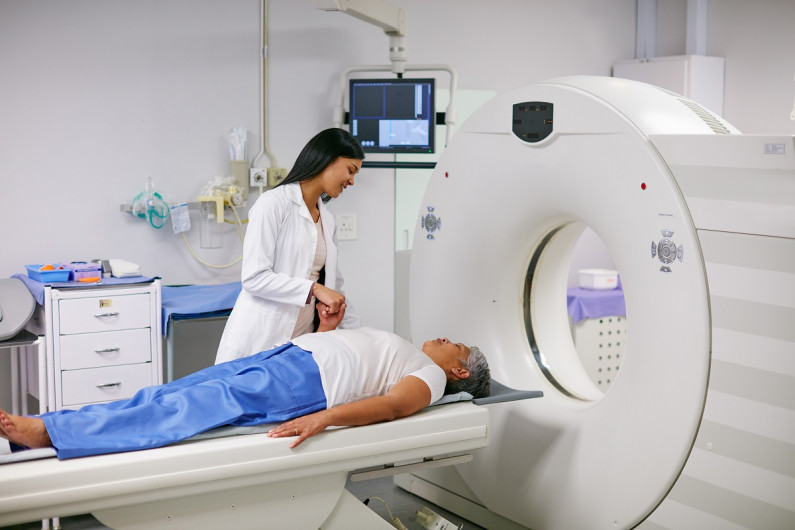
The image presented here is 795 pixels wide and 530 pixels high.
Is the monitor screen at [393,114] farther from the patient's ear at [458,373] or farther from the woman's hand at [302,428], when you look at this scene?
the woman's hand at [302,428]

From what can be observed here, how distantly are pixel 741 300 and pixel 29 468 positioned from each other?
1.52 metres

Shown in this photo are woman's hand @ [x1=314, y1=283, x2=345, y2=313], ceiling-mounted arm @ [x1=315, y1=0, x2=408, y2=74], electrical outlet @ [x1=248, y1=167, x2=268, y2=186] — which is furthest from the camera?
electrical outlet @ [x1=248, y1=167, x2=268, y2=186]

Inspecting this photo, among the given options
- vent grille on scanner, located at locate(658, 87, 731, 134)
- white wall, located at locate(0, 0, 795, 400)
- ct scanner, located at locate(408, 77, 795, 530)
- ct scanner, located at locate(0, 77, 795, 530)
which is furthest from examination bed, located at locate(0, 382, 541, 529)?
white wall, located at locate(0, 0, 795, 400)

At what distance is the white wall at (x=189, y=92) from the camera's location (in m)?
3.38

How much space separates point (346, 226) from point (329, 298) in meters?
1.68

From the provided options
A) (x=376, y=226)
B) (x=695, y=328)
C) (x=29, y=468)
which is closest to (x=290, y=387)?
(x=29, y=468)

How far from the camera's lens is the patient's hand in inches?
94.7

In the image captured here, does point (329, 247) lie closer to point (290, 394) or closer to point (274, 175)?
point (290, 394)

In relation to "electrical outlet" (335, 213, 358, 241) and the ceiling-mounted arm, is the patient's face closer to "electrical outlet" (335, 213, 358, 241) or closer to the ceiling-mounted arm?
the ceiling-mounted arm

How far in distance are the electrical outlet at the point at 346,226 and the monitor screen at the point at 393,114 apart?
475 mm

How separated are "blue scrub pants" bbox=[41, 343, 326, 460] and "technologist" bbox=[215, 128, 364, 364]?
17 cm

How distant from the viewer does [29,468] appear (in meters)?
1.81

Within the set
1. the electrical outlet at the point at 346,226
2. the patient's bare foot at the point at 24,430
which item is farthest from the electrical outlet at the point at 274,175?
the patient's bare foot at the point at 24,430

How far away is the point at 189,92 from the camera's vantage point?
11.9ft
